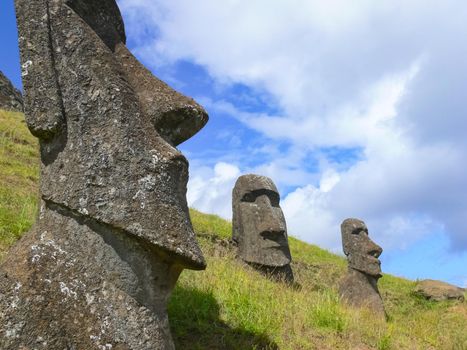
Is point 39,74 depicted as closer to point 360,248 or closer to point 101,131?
point 101,131

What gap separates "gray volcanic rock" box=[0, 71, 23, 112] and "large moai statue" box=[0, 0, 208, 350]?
88.6 ft

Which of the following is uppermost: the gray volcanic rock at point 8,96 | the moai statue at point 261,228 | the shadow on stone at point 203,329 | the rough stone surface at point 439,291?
the gray volcanic rock at point 8,96

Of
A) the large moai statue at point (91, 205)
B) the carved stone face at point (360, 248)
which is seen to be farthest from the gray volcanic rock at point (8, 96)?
the large moai statue at point (91, 205)

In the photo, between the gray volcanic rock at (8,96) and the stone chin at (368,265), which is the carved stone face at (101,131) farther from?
the gray volcanic rock at (8,96)

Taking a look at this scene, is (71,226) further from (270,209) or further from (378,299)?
(378,299)

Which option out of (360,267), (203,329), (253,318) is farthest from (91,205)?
(360,267)

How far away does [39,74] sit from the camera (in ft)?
10.9

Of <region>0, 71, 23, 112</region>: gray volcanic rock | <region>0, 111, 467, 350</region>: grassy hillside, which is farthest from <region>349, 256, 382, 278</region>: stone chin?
<region>0, 71, 23, 112</region>: gray volcanic rock

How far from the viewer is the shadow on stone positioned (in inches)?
220

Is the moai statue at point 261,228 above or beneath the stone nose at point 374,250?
beneath

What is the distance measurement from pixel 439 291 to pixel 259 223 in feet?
27.2

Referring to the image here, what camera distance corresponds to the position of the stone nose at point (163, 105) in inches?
137

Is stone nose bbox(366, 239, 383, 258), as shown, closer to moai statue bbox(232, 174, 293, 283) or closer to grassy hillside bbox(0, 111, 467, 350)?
moai statue bbox(232, 174, 293, 283)

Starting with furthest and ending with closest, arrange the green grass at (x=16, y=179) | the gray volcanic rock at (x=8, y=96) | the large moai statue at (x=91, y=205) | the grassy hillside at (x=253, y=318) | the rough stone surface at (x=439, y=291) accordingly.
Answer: the gray volcanic rock at (x=8, y=96)
the rough stone surface at (x=439, y=291)
the green grass at (x=16, y=179)
the grassy hillside at (x=253, y=318)
the large moai statue at (x=91, y=205)
